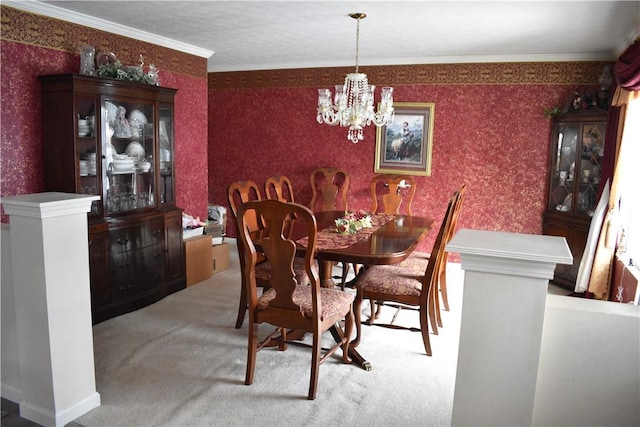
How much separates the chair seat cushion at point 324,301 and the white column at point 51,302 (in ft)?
3.27

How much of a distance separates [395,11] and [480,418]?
2934 millimetres

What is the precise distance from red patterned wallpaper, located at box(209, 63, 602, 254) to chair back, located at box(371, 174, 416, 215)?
17 cm

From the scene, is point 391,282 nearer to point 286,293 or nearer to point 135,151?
point 286,293

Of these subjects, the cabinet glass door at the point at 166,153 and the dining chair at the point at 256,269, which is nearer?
the dining chair at the point at 256,269

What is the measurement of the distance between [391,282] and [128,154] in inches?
96.6

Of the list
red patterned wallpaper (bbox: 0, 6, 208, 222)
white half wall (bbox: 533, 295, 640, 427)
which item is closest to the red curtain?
white half wall (bbox: 533, 295, 640, 427)

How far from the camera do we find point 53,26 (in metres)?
3.65

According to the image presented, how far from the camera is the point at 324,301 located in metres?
2.87

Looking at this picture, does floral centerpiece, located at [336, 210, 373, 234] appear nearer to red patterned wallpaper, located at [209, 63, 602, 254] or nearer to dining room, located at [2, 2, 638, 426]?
dining room, located at [2, 2, 638, 426]

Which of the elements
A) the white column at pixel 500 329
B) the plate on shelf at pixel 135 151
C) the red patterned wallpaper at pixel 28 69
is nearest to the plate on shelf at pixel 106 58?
the red patterned wallpaper at pixel 28 69

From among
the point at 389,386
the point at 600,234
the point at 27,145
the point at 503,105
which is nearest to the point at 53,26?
the point at 27,145

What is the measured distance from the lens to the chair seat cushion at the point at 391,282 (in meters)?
3.21

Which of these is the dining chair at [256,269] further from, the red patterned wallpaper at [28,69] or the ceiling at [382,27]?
the red patterned wallpaper at [28,69]

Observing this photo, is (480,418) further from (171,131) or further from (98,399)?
(171,131)
